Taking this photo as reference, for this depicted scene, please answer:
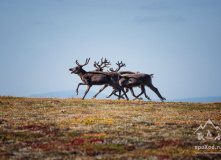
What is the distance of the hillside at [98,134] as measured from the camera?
13625 millimetres

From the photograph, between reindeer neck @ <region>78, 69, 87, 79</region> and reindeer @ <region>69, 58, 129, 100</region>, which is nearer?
reindeer @ <region>69, 58, 129, 100</region>

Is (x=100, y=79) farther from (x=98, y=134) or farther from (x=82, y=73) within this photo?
(x=98, y=134)

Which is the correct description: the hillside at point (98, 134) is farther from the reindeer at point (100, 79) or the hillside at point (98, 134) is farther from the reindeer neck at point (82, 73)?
the reindeer neck at point (82, 73)

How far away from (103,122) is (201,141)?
6436 millimetres

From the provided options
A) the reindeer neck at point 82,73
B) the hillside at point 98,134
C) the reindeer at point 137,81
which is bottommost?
the hillside at point 98,134

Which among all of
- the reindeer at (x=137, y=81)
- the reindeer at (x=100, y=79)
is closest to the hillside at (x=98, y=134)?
the reindeer at (x=100, y=79)

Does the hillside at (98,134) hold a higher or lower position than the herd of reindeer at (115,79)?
lower

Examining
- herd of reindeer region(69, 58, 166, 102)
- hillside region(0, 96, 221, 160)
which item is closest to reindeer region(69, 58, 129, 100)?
herd of reindeer region(69, 58, 166, 102)

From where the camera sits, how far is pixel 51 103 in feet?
98.1

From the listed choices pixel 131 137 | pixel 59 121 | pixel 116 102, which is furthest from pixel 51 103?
pixel 131 137

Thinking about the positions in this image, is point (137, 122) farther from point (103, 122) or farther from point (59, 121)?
point (59, 121)

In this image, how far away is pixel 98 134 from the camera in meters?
16.9

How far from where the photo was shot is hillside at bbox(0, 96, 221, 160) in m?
13.6

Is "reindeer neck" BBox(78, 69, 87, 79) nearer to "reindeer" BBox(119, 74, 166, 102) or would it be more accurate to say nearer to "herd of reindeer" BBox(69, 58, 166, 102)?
"herd of reindeer" BBox(69, 58, 166, 102)
